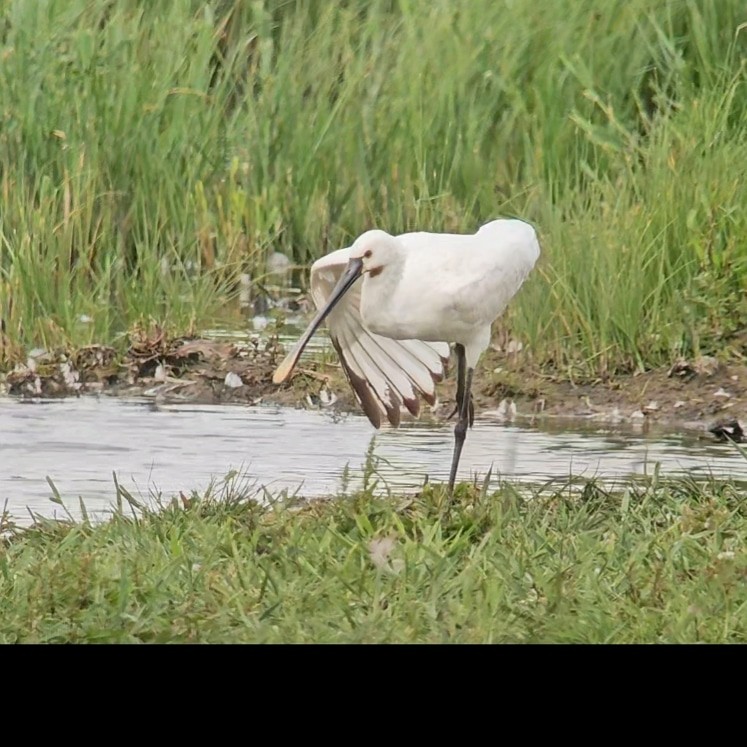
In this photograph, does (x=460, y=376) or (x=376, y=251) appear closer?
(x=376, y=251)

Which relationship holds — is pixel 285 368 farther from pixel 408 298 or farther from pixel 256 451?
pixel 408 298

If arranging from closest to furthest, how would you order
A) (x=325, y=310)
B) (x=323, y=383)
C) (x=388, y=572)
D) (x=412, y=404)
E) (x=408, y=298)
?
(x=388, y=572) → (x=408, y=298) → (x=325, y=310) → (x=412, y=404) → (x=323, y=383)

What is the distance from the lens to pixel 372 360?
500cm

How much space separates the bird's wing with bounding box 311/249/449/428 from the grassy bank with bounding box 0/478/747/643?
1.67ft

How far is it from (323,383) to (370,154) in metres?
0.71

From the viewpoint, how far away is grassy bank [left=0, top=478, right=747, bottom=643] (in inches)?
149

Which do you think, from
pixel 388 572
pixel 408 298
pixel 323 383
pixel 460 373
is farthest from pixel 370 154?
pixel 388 572

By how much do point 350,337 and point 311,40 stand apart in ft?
3.65

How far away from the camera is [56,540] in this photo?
436 centimetres

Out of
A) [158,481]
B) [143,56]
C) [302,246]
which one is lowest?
[158,481]

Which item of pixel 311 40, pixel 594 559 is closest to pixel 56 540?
pixel 594 559

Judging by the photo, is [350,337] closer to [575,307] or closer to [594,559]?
[575,307]

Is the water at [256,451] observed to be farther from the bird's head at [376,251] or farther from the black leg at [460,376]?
the bird's head at [376,251]

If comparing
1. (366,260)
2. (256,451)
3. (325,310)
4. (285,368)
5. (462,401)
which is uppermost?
(366,260)
